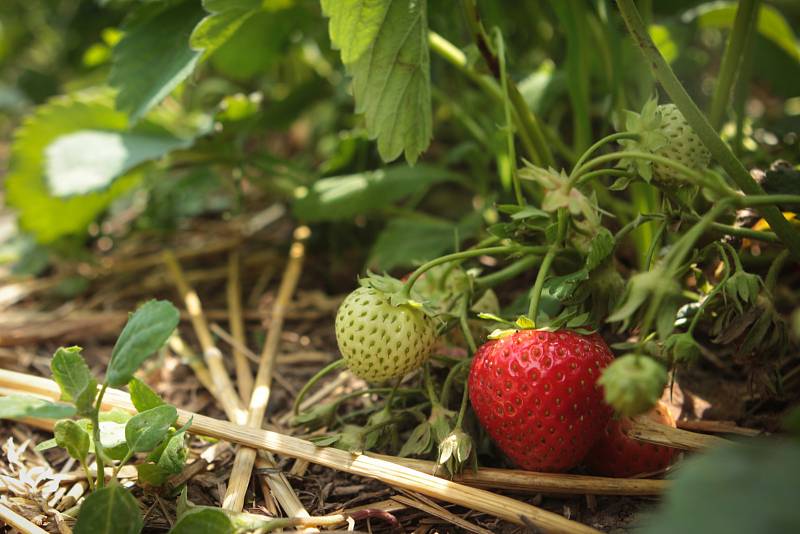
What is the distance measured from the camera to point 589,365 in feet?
2.73

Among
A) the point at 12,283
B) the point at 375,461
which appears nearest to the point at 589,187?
the point at 375,461

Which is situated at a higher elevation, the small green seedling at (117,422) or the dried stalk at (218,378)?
the small green seedling at (117,422)

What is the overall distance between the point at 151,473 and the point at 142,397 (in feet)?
0.32

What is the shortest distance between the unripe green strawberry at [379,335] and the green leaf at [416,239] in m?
0.35

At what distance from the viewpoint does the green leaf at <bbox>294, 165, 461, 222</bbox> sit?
1.37 metres

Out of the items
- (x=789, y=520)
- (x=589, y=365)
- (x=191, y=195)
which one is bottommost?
(x=191, y=195)

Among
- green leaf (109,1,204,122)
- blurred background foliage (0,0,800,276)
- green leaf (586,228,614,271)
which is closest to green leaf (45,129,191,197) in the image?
blurred background foliage (0,0,800,276)

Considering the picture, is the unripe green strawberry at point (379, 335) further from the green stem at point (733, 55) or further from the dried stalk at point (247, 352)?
the green stem at point (733, 55)

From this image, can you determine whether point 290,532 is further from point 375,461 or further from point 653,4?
point 653,4

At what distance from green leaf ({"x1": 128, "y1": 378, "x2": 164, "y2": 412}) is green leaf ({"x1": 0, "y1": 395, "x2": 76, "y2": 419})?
0.41ft

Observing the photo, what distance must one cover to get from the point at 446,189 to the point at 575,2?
60 centimetres

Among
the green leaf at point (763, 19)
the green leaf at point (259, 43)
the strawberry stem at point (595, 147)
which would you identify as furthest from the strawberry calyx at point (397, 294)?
the green leaf at point (763, 19)

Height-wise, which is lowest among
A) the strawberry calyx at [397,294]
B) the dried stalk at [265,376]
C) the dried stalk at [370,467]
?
the dried stalk at [265,376]

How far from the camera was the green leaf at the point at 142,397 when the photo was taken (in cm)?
95
